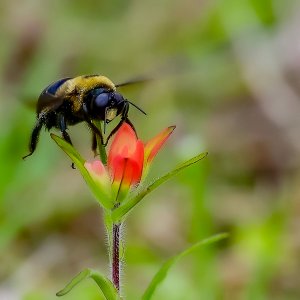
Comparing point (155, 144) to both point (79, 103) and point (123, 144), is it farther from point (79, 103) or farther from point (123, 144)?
point (79, 103)

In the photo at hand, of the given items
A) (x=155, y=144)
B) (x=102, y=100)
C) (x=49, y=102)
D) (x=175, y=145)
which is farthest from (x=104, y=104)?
(x=175, y=145)

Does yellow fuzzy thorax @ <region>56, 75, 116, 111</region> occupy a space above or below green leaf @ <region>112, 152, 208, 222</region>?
above

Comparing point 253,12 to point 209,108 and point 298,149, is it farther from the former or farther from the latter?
point 298,149

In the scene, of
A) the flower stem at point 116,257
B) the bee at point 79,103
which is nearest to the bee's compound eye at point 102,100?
the bee at point 79,103

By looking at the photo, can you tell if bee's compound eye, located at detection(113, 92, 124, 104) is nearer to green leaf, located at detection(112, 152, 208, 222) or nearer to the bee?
the bee

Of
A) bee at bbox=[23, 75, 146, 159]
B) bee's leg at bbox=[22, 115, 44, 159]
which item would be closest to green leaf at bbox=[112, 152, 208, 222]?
bee at bbox=[23, 75, 146, 159]

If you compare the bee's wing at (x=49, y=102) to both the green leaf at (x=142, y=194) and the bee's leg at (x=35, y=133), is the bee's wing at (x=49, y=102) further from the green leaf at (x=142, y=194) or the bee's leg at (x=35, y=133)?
the green leaf at (x=142, y=194)

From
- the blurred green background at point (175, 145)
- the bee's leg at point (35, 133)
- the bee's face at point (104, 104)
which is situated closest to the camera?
the bee's face at point (104, 104)

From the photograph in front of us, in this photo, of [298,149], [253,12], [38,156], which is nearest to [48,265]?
[38,156]
